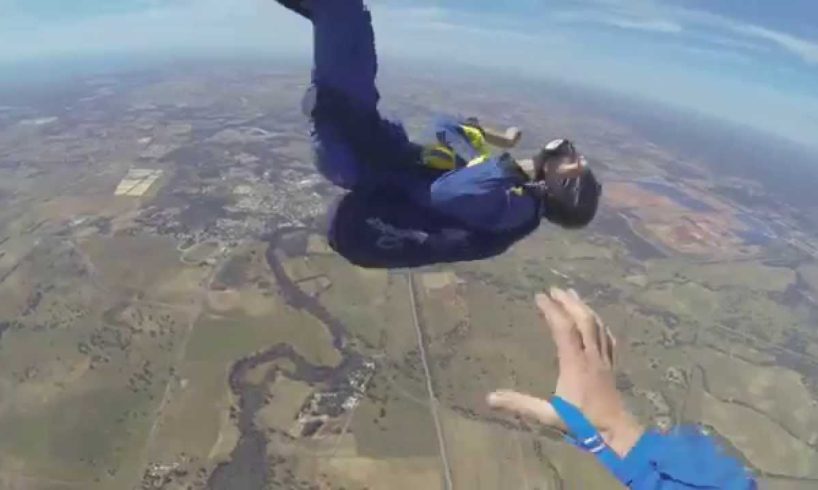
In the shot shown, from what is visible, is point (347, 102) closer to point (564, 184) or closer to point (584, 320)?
point (564, 184)

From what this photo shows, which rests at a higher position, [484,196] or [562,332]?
[484,196]

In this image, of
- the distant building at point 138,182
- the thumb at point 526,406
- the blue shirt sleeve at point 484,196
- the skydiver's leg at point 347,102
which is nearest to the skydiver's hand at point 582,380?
the thumb at point 526,406

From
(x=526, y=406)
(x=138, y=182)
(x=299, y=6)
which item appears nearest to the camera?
(x=526, y=406)

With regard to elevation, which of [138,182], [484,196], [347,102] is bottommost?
[138,182]

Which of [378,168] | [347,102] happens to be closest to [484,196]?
[378,168]

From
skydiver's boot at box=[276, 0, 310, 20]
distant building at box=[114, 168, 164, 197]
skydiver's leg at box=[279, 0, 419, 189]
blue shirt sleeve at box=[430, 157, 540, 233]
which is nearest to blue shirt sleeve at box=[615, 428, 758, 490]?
blue shirt sleeve at box=[430, 157, 540, 233]

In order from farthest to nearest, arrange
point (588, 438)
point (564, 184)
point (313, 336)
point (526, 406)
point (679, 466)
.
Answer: point (313, 336)
point (564, 184)
point (526, 406)
point (588, 438)
point (679, 466)
